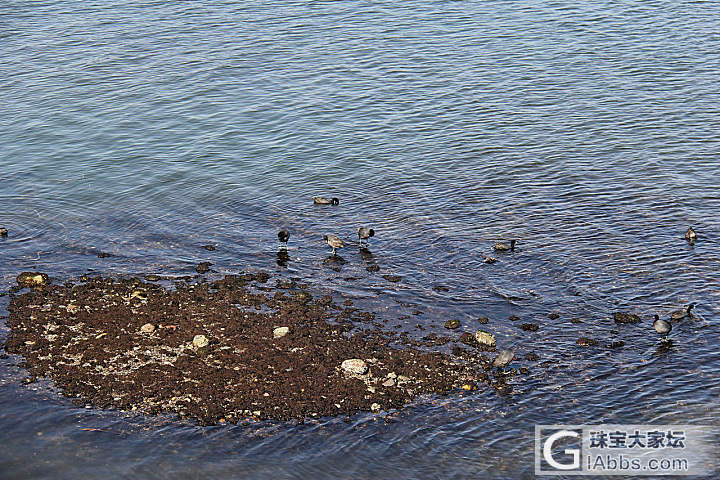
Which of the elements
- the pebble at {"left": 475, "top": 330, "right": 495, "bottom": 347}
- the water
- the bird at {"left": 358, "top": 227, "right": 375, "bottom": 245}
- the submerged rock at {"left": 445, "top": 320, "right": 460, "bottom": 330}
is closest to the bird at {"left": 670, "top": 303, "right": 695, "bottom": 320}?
the water

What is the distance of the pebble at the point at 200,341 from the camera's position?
68.4ft

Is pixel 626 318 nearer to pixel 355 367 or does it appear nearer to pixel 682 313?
pixel 682 313

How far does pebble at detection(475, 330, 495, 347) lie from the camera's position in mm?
21125

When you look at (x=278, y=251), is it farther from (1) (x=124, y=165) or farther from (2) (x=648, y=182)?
(2) (x=648, y=182)

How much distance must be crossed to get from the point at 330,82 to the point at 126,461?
96.5 feet

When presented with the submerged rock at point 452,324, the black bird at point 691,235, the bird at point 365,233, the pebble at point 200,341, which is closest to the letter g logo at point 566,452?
the submerged rock at point 452,324

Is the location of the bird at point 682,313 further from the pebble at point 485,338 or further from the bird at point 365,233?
the bird at point 365,233

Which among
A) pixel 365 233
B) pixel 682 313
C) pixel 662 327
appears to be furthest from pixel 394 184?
pixel 662 327

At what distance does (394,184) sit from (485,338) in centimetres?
1239

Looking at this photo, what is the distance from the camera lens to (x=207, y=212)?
30.6 meters

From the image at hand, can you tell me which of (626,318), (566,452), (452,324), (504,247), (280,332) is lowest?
(566,452)

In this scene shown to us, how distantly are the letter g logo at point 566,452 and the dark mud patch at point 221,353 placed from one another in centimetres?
233

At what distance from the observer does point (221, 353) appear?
20.6m

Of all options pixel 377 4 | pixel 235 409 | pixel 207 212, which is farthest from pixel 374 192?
pixel 377 4
